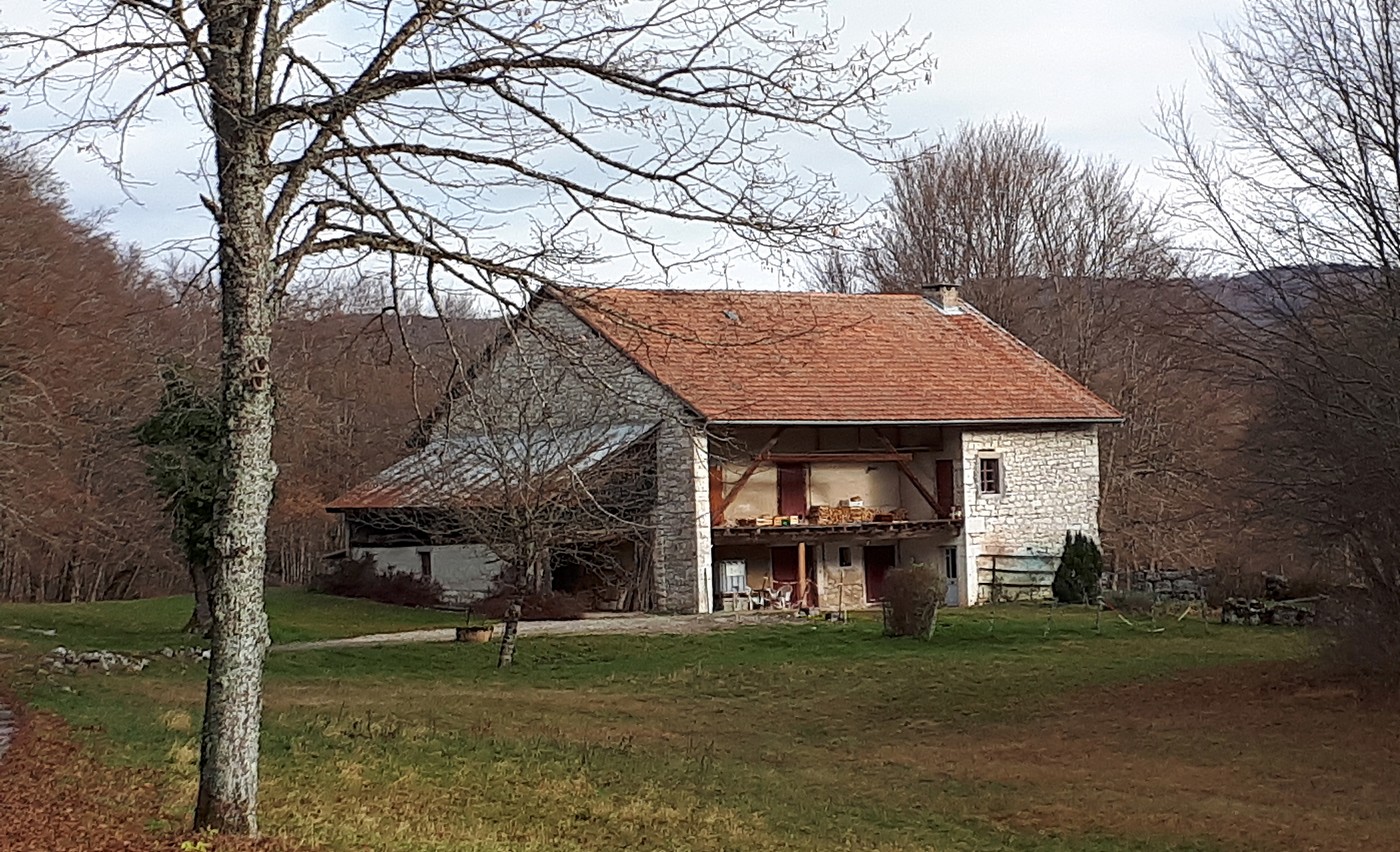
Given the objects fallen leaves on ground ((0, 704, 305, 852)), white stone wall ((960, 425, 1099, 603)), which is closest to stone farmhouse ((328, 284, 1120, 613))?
white stone wall ((960, 425, 1099, 603))

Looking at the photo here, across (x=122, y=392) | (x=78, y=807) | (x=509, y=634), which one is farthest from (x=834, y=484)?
(x=78, y=807)

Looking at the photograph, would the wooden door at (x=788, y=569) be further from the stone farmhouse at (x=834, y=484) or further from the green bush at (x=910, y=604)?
the green bush at (x=910, y=604)

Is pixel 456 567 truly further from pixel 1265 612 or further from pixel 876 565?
pixel 1265 612

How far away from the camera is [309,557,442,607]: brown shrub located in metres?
32.7

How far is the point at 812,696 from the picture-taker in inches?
774

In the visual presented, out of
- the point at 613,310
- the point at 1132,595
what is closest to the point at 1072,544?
the point at 1132,595

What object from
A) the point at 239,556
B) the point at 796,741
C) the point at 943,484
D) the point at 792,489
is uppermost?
the point at 943,484

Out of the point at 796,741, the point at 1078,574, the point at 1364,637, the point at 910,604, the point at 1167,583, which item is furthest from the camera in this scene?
the point at 1167,583

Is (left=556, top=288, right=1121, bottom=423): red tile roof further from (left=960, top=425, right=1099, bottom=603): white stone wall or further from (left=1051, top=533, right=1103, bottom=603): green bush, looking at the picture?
(left=1051, top=533, right=1103, bottom=603): green bush

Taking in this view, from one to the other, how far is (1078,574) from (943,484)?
3.53 m

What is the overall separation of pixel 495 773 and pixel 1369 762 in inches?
333

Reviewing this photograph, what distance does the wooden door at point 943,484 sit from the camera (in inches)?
1265

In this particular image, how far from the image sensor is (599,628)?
26.3 metres

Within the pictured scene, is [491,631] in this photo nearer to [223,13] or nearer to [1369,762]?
[1369,762]
